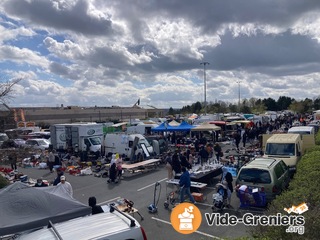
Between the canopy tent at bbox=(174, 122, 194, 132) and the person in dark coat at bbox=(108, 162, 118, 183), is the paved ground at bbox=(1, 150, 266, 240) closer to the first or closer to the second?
A: the person in dark coat at bbox=(108, 162, 118, 183)

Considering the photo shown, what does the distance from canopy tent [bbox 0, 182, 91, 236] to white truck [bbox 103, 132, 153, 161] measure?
13798 millimetres

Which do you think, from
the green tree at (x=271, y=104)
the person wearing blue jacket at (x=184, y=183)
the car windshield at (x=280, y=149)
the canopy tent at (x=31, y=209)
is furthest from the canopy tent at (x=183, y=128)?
the green tree at (x=271, y=104)

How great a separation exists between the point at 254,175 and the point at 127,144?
12898 millimetres

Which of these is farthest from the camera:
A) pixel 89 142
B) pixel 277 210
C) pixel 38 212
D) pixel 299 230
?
pixel 89 142

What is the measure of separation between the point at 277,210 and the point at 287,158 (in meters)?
9.61

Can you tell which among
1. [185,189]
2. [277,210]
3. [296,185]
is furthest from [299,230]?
[185,189]

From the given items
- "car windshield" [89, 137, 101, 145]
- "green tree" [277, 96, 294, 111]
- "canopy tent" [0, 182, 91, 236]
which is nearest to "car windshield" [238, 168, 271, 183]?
"canopy tent" [0, 182, 91, 236]

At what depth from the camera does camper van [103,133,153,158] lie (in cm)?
2097

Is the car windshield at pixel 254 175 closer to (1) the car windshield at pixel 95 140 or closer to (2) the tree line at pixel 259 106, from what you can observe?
(1) the car windshield at pixel 95 140

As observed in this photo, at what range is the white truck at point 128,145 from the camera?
20.8 m

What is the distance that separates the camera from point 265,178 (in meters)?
10.1

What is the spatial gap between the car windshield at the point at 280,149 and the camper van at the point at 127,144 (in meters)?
8.88

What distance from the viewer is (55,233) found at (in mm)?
4660

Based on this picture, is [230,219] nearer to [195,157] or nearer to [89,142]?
[195,157]
